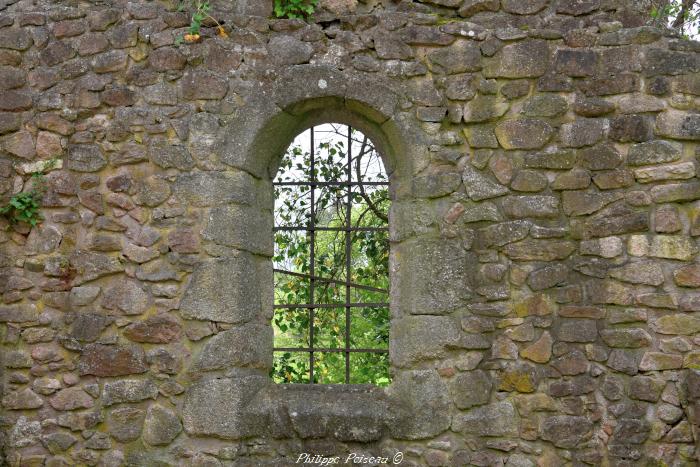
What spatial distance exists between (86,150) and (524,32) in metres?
2.64

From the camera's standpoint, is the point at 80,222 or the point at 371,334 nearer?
the point at 80,222

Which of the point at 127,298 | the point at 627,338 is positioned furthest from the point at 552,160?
→ the point at 127,298

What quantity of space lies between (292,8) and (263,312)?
1.81m

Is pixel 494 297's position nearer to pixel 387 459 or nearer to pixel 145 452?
pixel 387 459

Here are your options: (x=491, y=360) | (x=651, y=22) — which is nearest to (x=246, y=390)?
(x=491, y=360)

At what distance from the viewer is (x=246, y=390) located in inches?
164

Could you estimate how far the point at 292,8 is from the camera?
4320mm

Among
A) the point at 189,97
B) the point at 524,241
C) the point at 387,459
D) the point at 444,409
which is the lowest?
the point at 387,459

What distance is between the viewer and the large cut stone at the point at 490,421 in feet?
13.0

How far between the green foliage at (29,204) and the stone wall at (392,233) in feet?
0.19

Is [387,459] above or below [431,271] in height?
below

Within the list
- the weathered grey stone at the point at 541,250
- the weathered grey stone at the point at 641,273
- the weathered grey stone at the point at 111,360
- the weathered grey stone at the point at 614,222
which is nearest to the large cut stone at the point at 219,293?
the weathered grey stone at the point at 111,360

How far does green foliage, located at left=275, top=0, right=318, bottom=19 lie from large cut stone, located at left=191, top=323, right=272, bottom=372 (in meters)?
1.83

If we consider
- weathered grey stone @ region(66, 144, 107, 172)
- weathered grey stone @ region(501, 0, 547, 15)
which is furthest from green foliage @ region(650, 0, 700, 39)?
weathered grey stone @ region(66, 144, 107, 172)
